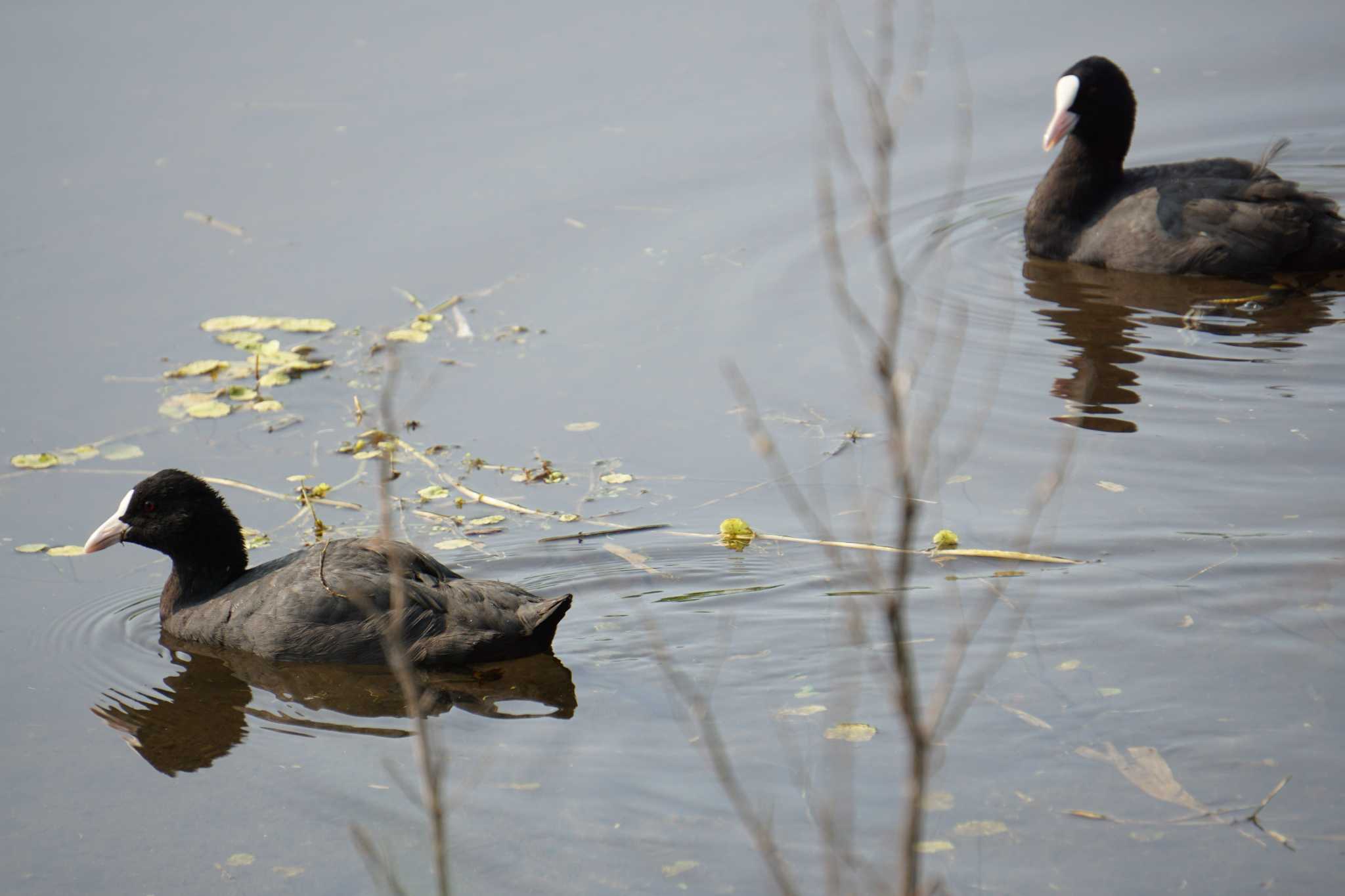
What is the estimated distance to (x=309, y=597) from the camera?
18.8ft

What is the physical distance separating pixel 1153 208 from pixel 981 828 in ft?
18.3

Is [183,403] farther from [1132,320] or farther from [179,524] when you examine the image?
[1132,320]

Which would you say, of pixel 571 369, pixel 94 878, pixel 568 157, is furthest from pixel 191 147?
pixel 94 878

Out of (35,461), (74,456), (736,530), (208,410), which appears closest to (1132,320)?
(736,530)

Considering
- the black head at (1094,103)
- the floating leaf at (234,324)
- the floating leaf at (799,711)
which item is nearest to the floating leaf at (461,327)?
the floating leaf at (234,324)

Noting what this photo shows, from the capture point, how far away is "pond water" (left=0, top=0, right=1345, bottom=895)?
4539 mm

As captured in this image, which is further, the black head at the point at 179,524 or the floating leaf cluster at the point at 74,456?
the floating leaf cluster at the point at 74,456

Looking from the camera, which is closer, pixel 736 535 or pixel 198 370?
pixel 736 535

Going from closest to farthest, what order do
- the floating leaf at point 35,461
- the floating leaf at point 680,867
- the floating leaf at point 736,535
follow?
the floating leaf at point 680,867 → the floating leaf at point 736,535 → the floating leaf at point 35,461

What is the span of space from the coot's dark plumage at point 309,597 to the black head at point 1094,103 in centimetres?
537

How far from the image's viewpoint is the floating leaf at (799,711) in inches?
196

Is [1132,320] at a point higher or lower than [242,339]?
lower

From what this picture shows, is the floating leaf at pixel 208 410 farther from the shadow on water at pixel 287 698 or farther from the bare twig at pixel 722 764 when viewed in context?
the bare twig at pixel 722 764

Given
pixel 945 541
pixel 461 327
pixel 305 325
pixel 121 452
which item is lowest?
pixel 945 541
